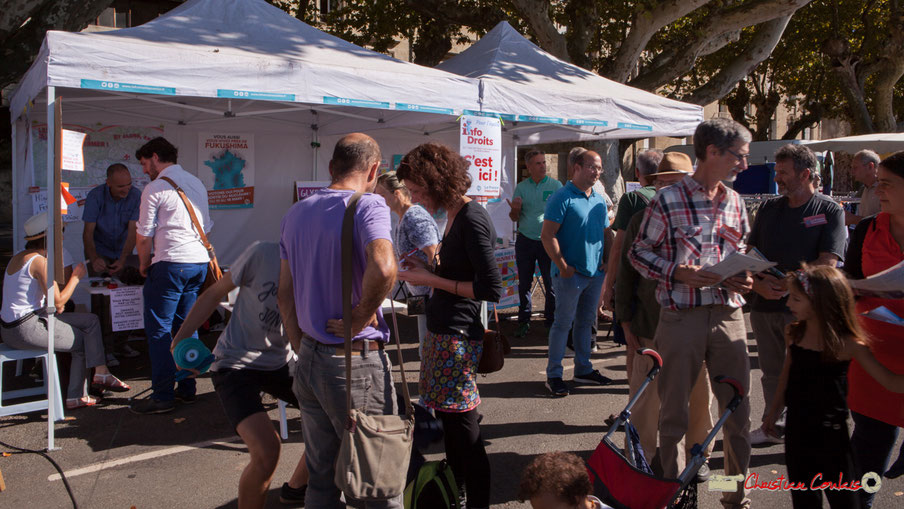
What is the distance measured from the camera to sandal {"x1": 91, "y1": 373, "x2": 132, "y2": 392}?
5.23m

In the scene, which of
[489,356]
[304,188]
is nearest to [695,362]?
[489,356]

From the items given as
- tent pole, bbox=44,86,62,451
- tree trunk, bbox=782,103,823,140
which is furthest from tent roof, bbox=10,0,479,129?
tree trunk, bbox=782,103,823,140

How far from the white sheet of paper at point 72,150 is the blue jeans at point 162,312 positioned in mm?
840

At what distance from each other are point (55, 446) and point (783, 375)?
4143mm

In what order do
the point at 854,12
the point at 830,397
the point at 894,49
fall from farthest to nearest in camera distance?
the point at 854,12, the point at 894,49, the point at 830,397

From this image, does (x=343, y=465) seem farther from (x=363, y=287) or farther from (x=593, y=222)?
(x=593, y=222)

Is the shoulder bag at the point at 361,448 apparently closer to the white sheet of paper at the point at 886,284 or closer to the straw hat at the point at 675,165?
the white sheet of paper at the point at 886,284

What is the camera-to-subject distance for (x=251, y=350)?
3129 mm

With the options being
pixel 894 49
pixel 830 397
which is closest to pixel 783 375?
pixel 830 397

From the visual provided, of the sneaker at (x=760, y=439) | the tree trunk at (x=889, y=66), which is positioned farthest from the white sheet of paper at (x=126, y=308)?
the tree trunk at (x=889, y=66)

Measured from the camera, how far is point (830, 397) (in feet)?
9.07

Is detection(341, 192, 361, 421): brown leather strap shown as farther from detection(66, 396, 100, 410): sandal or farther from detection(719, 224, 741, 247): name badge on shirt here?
detection(66, 396, 100, 410): sandal

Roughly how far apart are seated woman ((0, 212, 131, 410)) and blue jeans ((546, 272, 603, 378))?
3395 millimetres

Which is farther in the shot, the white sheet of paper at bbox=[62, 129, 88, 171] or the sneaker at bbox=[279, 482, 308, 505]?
the white sheet of paper at bbox=[62, 129, 88, 171]
